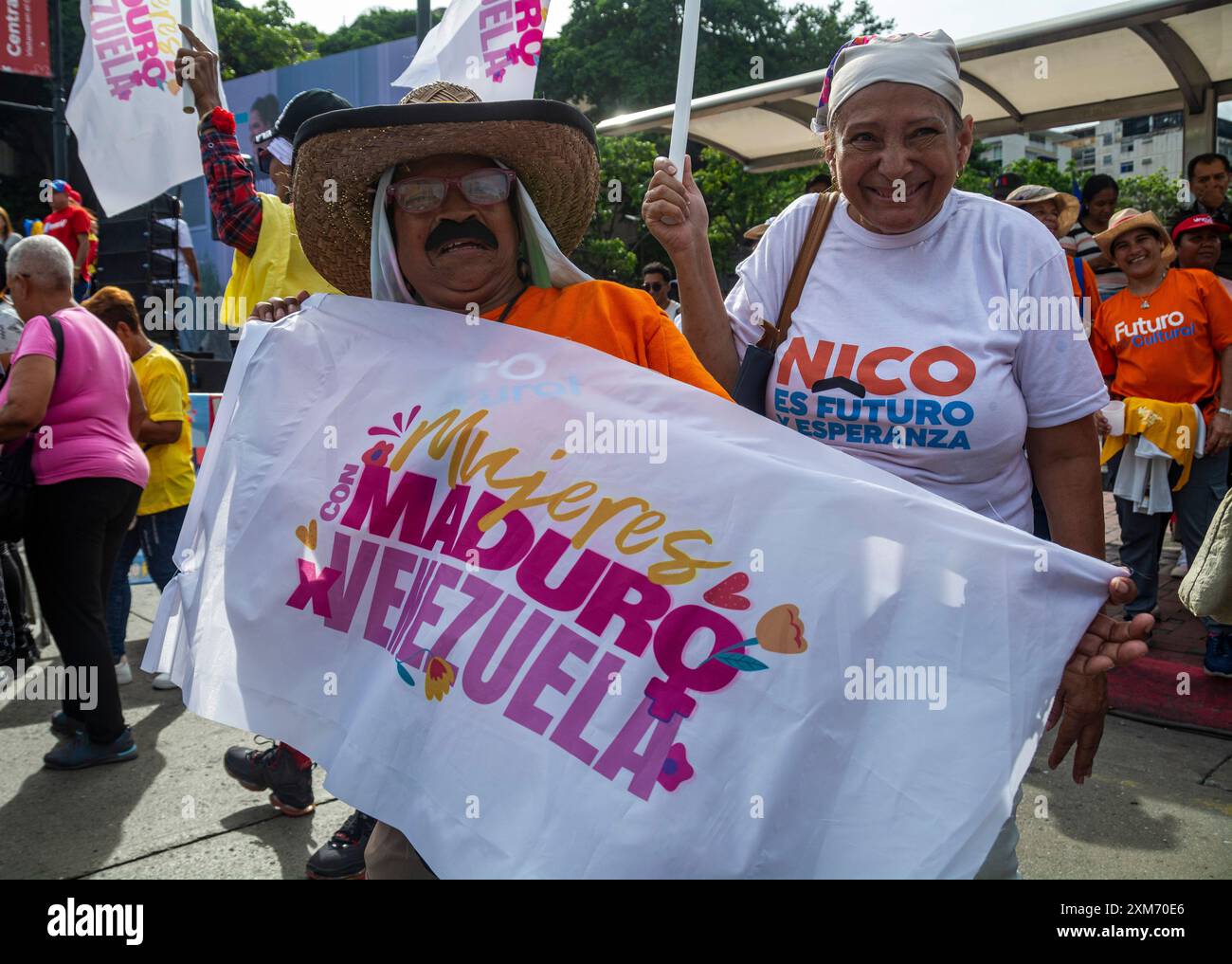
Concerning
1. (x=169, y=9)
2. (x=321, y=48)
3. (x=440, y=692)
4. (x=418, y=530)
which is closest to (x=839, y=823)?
(x=440, y=692)

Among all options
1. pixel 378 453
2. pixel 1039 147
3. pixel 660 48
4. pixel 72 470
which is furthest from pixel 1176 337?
pixel 1039 147

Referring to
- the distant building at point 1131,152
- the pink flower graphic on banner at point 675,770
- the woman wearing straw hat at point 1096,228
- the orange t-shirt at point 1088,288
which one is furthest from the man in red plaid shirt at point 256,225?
the distant building at point 1131,152

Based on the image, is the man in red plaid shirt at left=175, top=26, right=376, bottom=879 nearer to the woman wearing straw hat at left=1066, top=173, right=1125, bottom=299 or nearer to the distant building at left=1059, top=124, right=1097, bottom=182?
the woman wearing straw hat at left=1066, top=173, right=1125, bottom=299

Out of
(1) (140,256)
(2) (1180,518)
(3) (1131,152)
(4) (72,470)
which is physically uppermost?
(3) (1131,152)

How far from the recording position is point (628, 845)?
1.61 metres

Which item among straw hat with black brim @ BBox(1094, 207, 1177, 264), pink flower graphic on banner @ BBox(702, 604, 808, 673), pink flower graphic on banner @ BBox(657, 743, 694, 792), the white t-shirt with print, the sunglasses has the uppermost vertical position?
straw hat with black brim @ BBox(1094, 207, 1177, 264)

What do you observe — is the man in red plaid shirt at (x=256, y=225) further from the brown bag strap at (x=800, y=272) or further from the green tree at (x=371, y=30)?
the green tree at (x=371, y=30)

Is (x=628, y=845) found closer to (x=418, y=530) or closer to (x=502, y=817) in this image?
(x=502, y=817)

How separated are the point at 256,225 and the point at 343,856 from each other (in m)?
2.18

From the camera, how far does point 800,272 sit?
221 centimetres

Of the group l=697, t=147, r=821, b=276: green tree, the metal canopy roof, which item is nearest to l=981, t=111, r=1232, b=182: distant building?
l=697, t=147, r=821, b=276: green tree

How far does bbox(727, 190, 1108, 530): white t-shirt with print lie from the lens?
6.49ft

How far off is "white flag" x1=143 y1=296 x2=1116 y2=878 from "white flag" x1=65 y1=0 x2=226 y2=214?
3794 millimetres

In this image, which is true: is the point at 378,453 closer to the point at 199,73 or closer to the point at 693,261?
the point at 693,261
